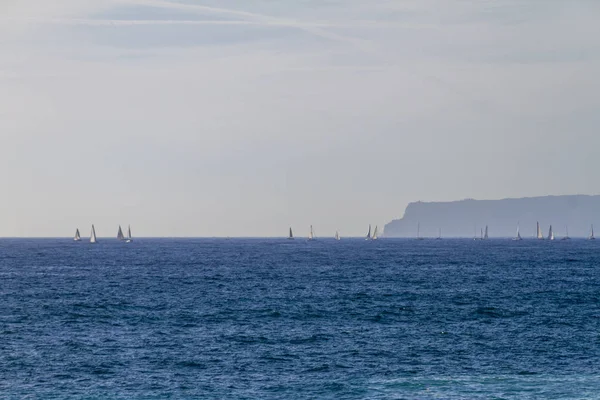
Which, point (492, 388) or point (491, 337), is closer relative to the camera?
point (492, 388)

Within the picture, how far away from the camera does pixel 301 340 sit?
72.2m

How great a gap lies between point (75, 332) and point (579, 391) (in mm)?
45645

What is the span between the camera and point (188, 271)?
169 metres

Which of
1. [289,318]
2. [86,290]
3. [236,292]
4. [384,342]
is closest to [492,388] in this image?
[384,342]

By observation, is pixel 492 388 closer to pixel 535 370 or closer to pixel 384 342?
pixel 535 370

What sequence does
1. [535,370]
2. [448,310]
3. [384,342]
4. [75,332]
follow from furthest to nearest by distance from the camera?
[448,310], [75,332], [384,342], [535,370]

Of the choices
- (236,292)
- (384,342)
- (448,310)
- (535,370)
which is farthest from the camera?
(236,292)

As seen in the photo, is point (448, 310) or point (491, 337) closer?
point (491, 337)

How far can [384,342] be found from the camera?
71188 mm

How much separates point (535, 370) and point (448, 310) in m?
35.4

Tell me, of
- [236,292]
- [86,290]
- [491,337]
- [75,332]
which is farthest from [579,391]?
[86,290]

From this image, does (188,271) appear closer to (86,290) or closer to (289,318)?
(86,290)

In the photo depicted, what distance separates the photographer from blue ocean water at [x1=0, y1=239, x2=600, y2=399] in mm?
54250

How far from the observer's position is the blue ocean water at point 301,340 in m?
54.2
